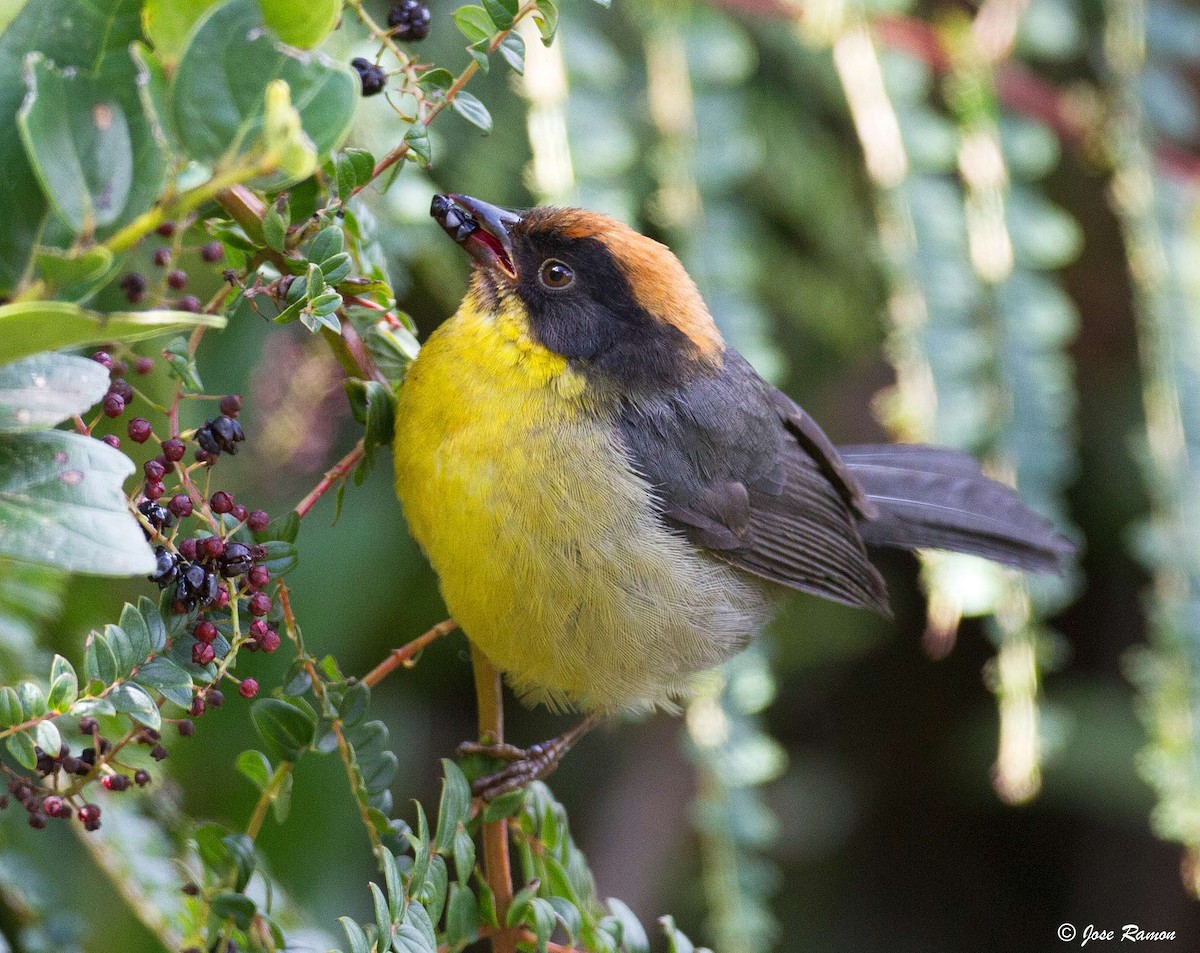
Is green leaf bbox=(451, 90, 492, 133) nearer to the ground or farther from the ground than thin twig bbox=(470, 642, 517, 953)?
farther from the ground

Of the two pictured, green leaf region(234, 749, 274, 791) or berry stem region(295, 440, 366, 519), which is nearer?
berry stem region(295, 440, 366, 519)

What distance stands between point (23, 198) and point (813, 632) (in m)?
3.18

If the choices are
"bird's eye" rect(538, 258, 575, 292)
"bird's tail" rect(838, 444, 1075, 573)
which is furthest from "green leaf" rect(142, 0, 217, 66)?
"bird's tail" rect(838, 444, 1075, 573)

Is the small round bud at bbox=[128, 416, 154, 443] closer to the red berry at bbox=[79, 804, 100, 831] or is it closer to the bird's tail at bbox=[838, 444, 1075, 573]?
the red berry at bbox=[79, 804, 100, 831]

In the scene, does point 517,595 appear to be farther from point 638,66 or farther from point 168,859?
point 638,66

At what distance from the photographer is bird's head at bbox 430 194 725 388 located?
2.34m

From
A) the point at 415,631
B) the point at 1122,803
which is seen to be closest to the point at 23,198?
the point at 415,631

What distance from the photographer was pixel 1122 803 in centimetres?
381

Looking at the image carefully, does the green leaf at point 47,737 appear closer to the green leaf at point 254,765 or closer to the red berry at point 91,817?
the red berry at point 91,817

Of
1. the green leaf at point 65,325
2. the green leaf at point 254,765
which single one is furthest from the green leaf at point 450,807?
the green leaf at point 65,325

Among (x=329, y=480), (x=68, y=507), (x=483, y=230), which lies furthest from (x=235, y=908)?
(x=483, y=230)

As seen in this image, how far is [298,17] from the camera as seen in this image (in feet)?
2.97

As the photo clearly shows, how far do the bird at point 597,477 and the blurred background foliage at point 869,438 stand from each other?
28 centimetres

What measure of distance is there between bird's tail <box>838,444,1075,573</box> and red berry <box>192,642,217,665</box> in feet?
7.29
